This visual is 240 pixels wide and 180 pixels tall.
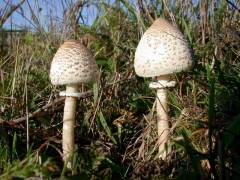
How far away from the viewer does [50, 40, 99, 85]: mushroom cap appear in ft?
7.43

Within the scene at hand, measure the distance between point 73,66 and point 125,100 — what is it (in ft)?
3.01

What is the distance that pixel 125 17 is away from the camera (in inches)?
138

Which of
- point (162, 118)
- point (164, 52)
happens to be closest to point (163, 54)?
point (164, 52)

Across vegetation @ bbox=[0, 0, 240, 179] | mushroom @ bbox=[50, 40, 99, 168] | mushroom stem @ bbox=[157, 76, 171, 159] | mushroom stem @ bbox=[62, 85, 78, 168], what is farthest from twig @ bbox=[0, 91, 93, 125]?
mushroom stem @ bbox=[157, 76, 171, 159]

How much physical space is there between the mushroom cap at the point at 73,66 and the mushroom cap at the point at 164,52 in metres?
0.31

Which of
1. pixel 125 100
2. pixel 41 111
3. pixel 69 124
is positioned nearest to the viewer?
pixel 69 124

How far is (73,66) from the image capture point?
2264 millimetres

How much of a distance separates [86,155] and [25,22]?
5.36ft

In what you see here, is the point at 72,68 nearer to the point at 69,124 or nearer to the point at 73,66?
the point at 73,66

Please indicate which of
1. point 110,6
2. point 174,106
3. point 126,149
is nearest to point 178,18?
point 110,6

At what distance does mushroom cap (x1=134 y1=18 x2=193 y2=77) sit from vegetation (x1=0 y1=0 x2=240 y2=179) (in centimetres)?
21

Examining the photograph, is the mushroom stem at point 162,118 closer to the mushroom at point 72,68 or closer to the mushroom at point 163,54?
the mushroom at point 163,54

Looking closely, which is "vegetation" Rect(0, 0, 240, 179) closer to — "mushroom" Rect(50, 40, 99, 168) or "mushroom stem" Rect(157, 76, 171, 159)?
"mushroom stem" Rect(157, 76, 171, 159)

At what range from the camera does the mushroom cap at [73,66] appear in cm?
227
